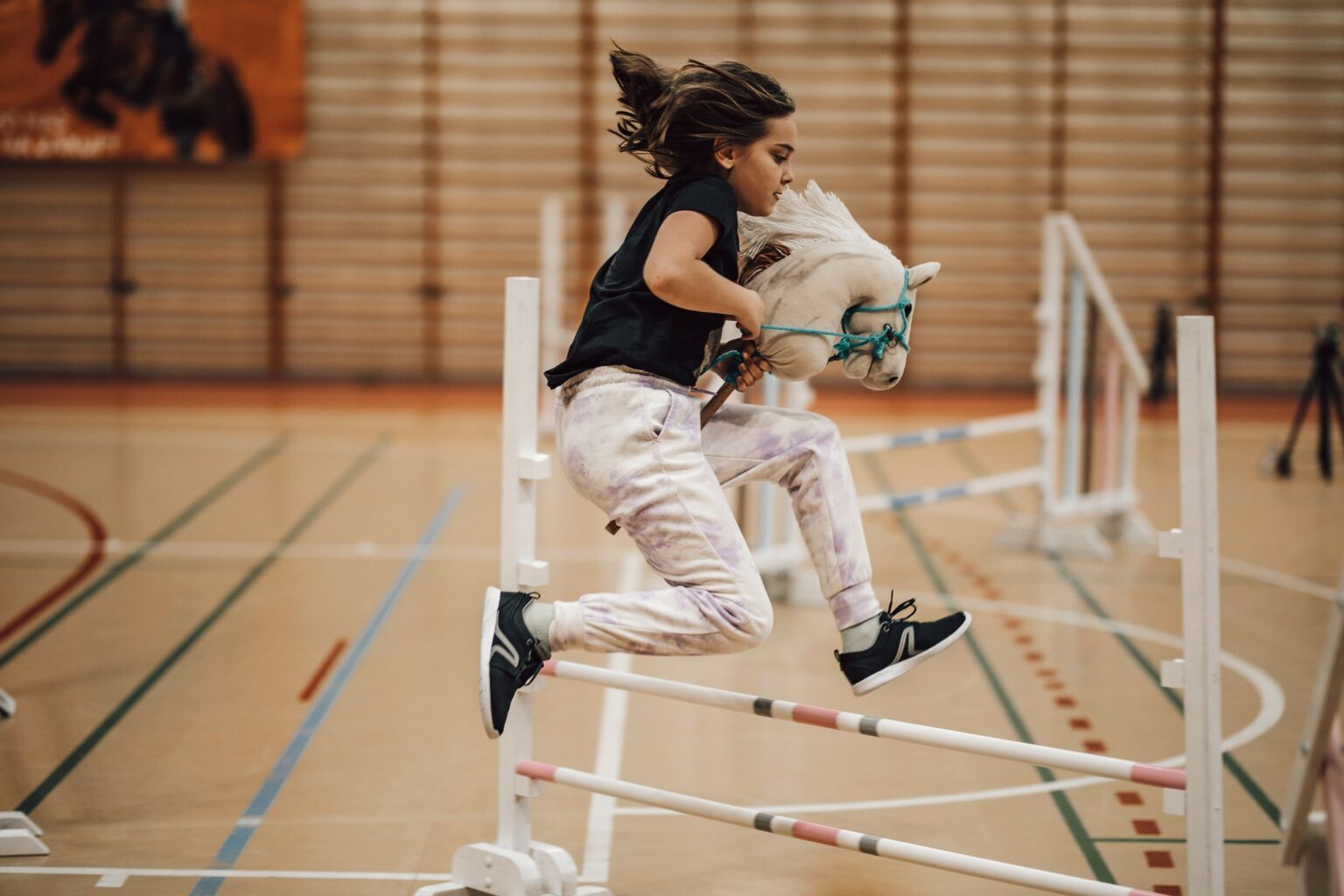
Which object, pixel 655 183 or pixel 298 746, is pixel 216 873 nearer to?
pixel 298 746

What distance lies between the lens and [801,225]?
2754 millimetres

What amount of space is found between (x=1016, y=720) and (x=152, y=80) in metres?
9.74

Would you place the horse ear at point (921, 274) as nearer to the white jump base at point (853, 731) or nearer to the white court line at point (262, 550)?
the white jump base at point (853, 731)

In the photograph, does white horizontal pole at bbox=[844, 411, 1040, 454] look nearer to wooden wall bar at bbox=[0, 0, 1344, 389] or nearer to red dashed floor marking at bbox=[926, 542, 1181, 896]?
red dashed floor marking at bbox=[926, 542, 1181, 896]

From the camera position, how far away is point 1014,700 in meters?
4.68

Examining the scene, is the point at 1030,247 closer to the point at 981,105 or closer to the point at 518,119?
the point at 981,105

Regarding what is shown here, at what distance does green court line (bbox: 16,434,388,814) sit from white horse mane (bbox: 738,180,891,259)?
229 centimetres

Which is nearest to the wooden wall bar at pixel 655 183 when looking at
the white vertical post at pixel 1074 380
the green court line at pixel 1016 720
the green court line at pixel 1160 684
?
the white vertical post at pixel 1074 380

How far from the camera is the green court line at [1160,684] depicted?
3.80m

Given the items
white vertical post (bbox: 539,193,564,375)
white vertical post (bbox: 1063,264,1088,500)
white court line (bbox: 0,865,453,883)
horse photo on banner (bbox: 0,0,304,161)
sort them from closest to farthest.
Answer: white court line (bbox: 0,865,453,883) → white vertical post (bbox: 1063,264,1088,500) → white vertical post (bbox: 539,193,564,375) → horse photo on banner (bbox: 0,0,304,161)

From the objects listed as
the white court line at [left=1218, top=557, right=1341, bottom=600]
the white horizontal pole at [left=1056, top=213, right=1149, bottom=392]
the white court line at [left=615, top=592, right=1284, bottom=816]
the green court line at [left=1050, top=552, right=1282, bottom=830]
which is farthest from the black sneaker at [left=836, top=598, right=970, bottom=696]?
the white horizontal pole at [left=1056, top=213, right=1149, bottom=392]

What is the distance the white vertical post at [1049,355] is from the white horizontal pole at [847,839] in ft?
13.4

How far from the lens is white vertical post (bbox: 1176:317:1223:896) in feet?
7.88

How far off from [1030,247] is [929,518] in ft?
17.3
